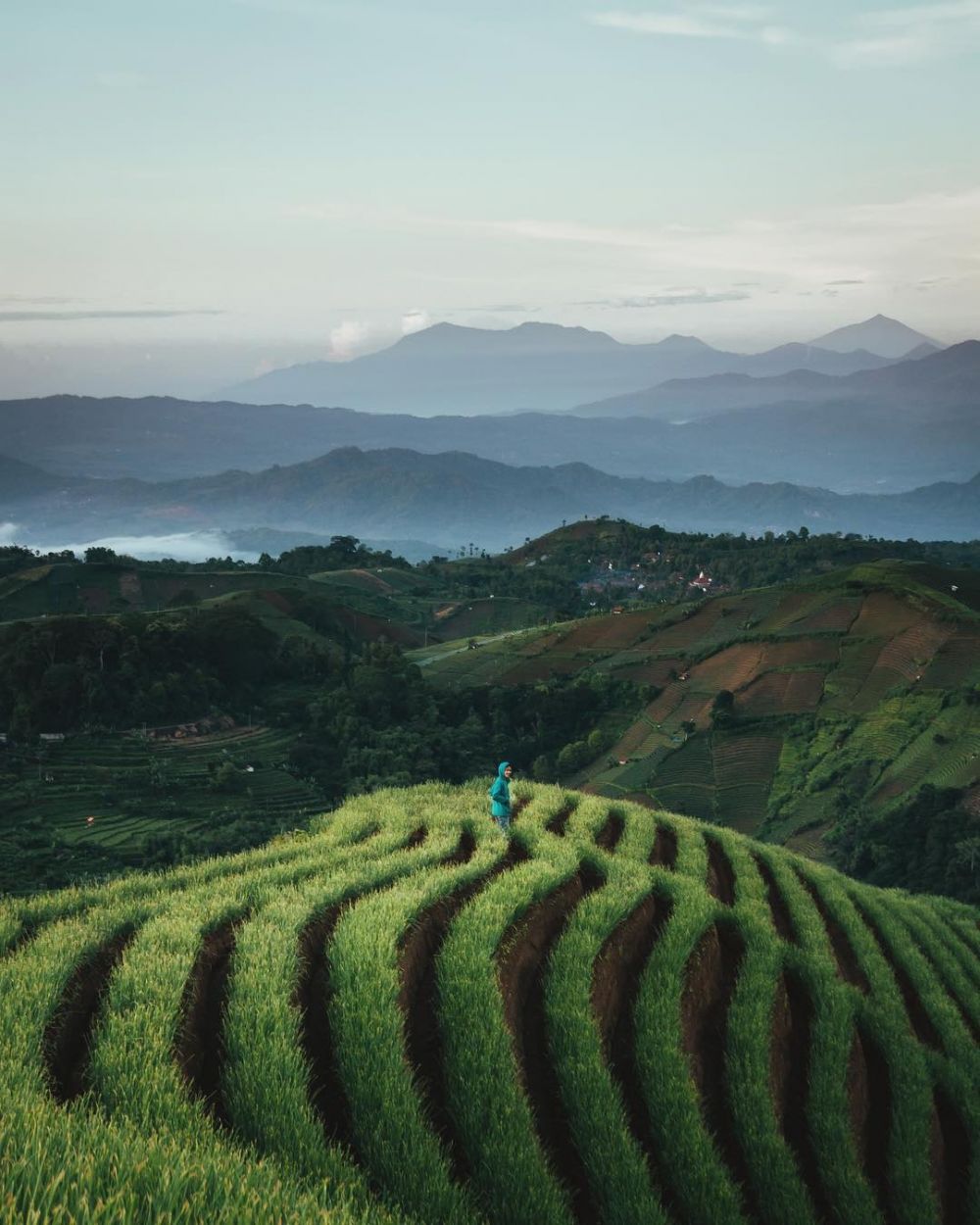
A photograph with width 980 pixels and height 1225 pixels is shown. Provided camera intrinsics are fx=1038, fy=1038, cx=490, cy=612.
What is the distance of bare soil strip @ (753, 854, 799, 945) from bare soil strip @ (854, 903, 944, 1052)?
2.38 meters

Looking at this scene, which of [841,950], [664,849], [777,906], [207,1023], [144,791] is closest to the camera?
A: [207,1023]

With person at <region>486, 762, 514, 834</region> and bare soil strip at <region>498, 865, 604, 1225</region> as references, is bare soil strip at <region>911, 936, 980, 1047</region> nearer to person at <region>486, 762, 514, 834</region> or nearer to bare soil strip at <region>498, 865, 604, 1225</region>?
bare soil strip at <region>498, 865, 604, 1225</region>

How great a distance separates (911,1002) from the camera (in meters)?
22.2

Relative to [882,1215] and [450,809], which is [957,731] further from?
[882,1215]

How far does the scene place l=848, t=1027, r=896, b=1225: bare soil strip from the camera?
50.6 feet

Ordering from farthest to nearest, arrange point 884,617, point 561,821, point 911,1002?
point 884,617
point 561,821
point 911,1002

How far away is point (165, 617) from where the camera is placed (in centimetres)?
13112

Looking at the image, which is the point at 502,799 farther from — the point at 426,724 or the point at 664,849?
the point at 426,724

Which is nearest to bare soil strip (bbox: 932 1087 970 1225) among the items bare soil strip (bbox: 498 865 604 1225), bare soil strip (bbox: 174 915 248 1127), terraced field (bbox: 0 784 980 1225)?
terraced field (bbox: 0 784 980 1225)

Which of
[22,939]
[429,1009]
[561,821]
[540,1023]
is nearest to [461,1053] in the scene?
[429,1009]

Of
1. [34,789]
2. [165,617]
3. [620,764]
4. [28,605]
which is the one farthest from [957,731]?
[28,605]

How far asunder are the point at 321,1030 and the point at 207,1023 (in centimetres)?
147

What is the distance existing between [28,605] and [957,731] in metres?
143

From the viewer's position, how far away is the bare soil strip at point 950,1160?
50.8 ft
